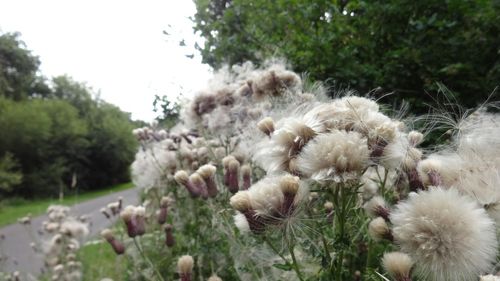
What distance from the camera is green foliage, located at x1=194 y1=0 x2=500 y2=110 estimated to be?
2.86 meters

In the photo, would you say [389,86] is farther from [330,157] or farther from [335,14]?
[330,157]

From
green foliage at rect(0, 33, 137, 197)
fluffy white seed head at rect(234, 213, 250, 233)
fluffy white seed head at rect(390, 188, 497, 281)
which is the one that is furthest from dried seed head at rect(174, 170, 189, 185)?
green foliage at rect(0, 33, 137, 197)

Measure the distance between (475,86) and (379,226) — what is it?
6.90ft

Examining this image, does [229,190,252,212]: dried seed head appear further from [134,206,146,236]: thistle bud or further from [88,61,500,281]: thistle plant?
[134,206,146,236]: thistle bud

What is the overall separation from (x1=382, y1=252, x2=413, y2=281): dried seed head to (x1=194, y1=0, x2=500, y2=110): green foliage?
6.62 ft

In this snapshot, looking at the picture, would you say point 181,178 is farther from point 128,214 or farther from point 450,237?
point 450,237

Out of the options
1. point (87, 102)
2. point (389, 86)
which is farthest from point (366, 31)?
point (87, 102)

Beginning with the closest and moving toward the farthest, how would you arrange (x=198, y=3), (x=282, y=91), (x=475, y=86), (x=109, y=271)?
(x=282, y=91) < (x=475, y=86) < (x=109, y=271) < (x=198, y=3)

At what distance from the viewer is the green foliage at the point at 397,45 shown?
9.39 ft

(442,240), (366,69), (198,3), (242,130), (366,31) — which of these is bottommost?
(442,240)

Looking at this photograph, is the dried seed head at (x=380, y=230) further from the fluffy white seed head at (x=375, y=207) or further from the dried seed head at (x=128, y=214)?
the dried seed head at (x=128, y=214)

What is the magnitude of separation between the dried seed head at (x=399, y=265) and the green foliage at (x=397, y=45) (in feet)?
6.62

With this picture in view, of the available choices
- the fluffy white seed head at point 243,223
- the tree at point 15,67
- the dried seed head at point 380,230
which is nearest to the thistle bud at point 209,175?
the fluffy white seed head at point 243,223

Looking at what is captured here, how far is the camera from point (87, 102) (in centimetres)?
4572
